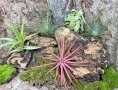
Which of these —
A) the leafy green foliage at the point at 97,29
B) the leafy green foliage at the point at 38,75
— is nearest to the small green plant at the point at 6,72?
the leafy green foliage at the point at 38,75

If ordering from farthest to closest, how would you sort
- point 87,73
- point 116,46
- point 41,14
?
1. point 41,14
2. point 116,46
3. point 87,73

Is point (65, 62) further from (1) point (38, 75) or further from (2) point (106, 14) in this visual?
(2) point (106, 14)

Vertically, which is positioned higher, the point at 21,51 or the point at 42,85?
the point at 21,51

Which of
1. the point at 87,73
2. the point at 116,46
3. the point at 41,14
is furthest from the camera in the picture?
the point at 41,14

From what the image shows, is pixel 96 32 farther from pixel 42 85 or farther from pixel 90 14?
pixel 42 85

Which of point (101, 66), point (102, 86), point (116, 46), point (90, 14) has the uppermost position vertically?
point (90, 14)

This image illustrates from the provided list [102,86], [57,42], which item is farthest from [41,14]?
[102,86]

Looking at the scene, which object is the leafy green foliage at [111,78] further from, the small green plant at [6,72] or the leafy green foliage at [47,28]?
the small green plant at [6,72]

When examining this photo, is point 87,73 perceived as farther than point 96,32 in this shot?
No
